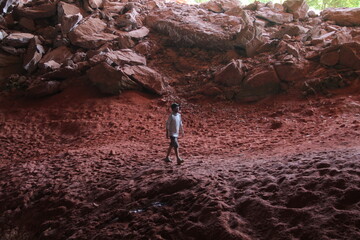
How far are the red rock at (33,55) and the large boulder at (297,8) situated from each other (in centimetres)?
1331

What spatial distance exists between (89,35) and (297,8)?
1142cm

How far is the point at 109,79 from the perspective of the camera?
899cm

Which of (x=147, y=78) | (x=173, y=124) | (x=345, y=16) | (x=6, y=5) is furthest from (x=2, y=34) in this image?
(x=345, y=16)

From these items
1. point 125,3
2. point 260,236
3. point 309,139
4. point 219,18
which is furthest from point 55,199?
point 125,3

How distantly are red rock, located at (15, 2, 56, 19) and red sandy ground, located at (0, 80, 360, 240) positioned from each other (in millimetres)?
6396

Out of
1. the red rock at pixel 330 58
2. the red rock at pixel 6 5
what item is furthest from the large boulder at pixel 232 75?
the red rock at pixel 6 5

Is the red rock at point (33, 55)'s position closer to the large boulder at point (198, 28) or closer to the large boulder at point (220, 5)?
the large boulder at point (198, 28)

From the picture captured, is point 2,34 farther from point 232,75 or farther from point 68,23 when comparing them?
point 232,75

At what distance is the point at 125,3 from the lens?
1488cm

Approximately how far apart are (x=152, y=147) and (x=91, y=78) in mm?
4581

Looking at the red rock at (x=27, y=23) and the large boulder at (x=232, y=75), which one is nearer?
the large boulder at (x=232, y=75)

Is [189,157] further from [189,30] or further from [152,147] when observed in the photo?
[189,30]

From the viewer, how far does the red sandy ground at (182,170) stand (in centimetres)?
249

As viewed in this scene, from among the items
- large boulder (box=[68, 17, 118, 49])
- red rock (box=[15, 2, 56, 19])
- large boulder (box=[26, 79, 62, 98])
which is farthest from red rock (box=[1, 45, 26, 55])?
large boulder (box=[26, 79, 62, 98])
